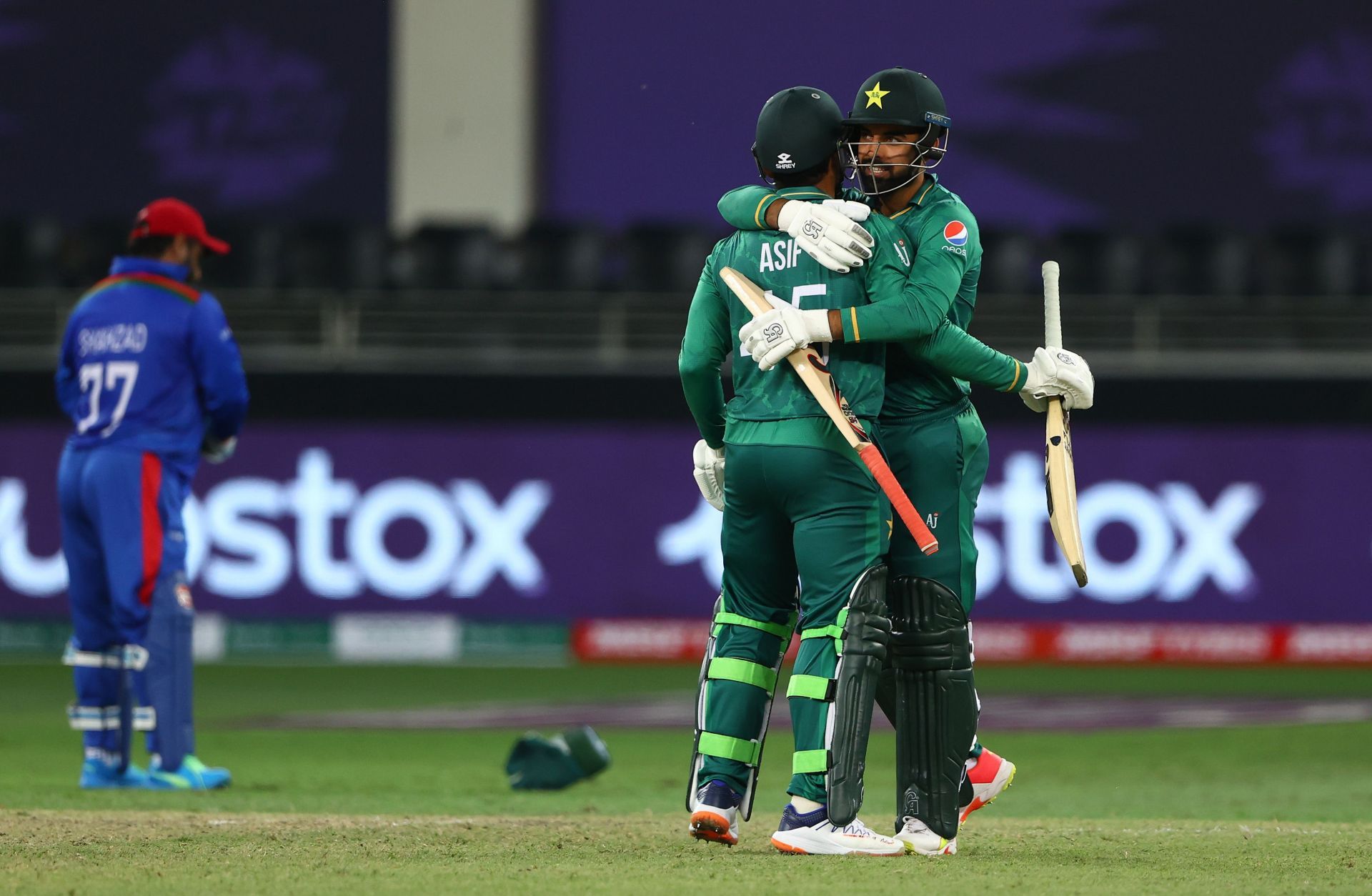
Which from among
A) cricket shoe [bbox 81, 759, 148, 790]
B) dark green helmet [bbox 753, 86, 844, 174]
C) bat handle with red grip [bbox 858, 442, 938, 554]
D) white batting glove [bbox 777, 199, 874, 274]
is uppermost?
dark green helmet [bbox 753, 86, 844, 174]

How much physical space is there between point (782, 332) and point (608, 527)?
995 centimetres

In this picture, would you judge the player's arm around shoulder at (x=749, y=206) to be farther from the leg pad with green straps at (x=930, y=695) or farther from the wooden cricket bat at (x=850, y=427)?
the leg pad with green straps at (x=930, y=695)

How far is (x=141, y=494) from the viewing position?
7.89 metres

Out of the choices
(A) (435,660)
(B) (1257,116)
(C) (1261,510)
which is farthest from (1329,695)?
(B) (1257,116)

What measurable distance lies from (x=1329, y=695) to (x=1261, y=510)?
190 centimetres

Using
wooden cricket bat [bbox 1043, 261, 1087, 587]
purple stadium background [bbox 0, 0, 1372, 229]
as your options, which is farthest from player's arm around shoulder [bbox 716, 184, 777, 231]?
purple stadium background [bbox 0, 0, 1372, 229]

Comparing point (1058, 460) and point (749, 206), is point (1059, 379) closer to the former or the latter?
point (1058, 460)

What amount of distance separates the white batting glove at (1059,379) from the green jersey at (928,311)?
0.16 ft

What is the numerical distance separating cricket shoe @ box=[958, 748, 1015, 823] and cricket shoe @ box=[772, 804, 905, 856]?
871mm

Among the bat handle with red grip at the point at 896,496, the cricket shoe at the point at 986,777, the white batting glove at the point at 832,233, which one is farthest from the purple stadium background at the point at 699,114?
the bat handle with red grip at the point at 896,496

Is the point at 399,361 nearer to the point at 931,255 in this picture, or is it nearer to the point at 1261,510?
the point at 1261,510

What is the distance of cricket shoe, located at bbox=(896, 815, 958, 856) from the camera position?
5543mm

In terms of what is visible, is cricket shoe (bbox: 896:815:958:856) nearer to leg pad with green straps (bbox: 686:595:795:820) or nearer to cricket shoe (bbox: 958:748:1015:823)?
leg pad with green straps (bbox: 686:595:795:820)

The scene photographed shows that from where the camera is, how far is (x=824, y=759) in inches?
212
